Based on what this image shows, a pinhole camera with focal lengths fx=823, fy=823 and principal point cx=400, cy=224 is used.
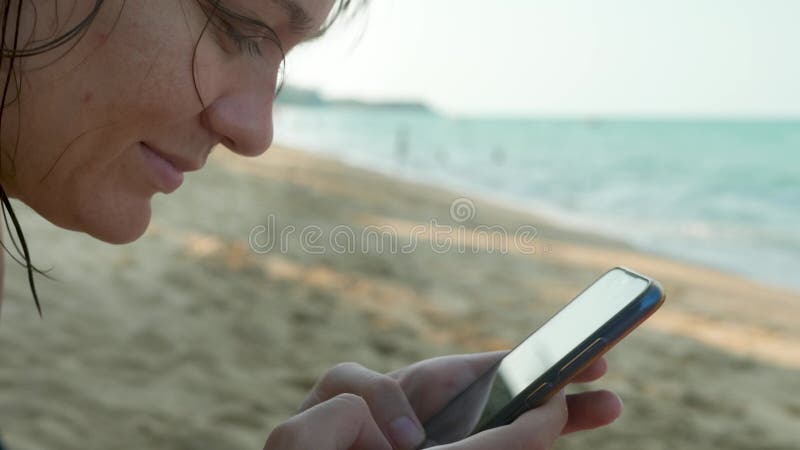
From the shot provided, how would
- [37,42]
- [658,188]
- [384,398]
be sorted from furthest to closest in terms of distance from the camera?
[658,188]
[384,398]
[37,42]

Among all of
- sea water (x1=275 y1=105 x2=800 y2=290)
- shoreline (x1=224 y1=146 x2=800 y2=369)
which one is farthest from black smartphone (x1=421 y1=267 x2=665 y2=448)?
sea water (x1=275 y1=105 x2=800 y2=290)

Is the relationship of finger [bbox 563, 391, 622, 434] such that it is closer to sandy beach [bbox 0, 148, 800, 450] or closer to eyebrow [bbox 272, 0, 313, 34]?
eyebrow [bbox 272, 0, 313, 34]

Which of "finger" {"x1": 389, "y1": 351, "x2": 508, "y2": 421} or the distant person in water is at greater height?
the distant person in water

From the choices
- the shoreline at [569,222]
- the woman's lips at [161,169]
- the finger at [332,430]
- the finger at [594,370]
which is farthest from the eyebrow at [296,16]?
the shoreline at [569,222]

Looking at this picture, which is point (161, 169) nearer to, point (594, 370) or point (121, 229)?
point (121, 229)

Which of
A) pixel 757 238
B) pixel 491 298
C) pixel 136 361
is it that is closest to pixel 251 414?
pixel 136 361

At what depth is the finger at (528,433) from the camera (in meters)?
0.96

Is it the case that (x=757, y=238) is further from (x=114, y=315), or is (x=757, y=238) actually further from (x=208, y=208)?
(x=114, y=315)

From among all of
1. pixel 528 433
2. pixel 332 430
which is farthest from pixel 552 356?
pixel 332 430

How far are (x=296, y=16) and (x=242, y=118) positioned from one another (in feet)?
0.50

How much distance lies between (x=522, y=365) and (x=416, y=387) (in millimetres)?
198

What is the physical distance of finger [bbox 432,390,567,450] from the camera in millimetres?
965

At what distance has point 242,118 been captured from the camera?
3.59ft

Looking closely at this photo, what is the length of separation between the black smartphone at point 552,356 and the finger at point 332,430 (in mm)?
162
